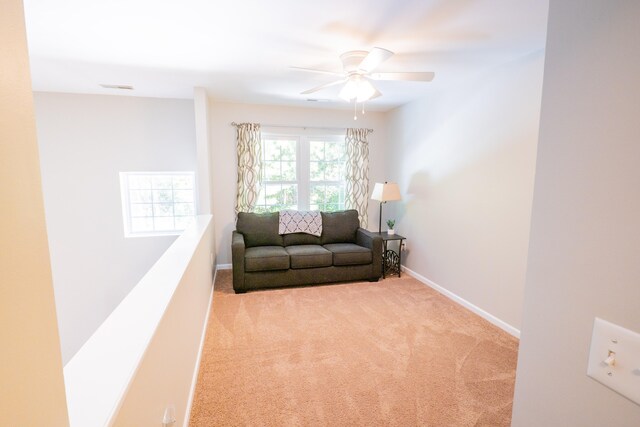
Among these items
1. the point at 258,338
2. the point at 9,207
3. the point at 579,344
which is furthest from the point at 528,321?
the point at 258,338

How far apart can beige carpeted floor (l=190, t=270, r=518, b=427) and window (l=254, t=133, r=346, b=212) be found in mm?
1757

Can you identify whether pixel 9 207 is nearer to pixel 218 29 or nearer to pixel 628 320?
pixel 628 320

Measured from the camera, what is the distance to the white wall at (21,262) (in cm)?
37

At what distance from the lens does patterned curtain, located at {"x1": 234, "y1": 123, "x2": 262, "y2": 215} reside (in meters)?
4.41

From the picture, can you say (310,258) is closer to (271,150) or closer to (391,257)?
(391,257)

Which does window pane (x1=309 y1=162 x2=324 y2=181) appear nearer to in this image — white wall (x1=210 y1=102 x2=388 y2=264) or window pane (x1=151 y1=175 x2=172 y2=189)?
white wall (x1=210 y1=102 x2=388 y2=264)

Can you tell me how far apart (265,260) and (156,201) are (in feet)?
6.58

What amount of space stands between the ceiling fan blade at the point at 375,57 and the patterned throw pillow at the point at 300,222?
2.41 meters

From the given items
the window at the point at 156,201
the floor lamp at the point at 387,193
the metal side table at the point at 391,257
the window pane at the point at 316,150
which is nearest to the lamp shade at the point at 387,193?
the floor lamp at the point at 387,193

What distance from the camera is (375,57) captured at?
7.00ft

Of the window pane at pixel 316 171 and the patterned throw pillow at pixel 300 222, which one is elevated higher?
the window pane at pixel 316 171

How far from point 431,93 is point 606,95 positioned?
361 centimetres

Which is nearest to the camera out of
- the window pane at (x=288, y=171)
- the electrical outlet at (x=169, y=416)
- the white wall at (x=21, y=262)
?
the white wall at (x=21, y=262)

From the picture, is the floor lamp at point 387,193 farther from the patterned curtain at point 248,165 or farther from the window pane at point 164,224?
the window pane at point 164,224
